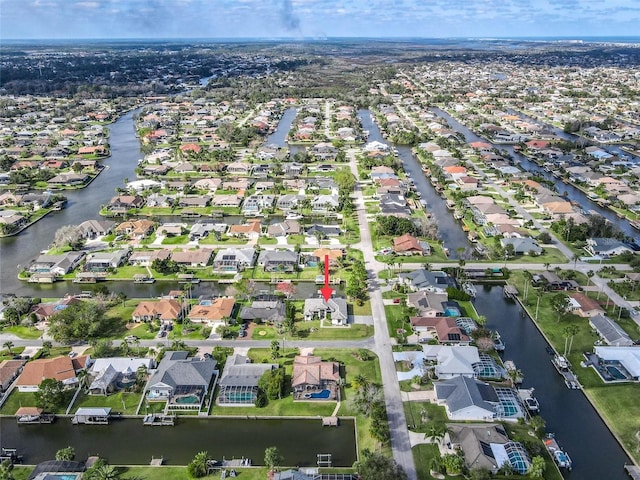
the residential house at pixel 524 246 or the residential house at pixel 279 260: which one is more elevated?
the residential house at pixel 279 260

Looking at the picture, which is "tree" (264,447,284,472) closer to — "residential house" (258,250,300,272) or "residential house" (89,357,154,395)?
"residential house" (89,357,154,395)

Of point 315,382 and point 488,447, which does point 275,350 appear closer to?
point 315,382

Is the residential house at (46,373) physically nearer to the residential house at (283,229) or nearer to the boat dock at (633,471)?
the residential house at (283,229)

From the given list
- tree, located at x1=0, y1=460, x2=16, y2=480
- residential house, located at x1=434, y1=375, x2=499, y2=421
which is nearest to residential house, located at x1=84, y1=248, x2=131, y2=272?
tree, located at x1=0, y1=460, x2=16, y2=480

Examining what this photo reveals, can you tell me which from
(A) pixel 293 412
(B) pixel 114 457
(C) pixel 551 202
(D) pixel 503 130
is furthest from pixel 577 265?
(D) pixel 503 130

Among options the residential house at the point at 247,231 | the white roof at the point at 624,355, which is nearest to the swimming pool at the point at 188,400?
the residential house at the point at 247,231
